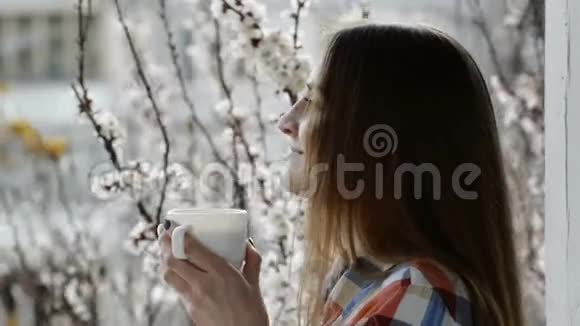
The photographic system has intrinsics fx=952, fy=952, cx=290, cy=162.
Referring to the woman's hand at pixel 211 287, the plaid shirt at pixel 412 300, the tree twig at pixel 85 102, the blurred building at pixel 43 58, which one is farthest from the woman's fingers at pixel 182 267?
the blurred building at pixel 43 58

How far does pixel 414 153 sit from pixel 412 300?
5.2 inches

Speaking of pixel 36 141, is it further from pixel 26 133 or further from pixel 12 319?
pixel 12 319

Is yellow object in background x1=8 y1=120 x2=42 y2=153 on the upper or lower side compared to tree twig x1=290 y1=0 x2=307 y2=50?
lower

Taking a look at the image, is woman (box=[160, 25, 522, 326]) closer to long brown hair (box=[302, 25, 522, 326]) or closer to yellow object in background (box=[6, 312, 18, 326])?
long brown hair (box=[302, 25, 522, 326])

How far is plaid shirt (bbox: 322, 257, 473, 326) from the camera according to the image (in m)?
0.77

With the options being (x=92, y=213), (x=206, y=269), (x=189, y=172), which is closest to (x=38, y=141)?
(x=92, y=213)

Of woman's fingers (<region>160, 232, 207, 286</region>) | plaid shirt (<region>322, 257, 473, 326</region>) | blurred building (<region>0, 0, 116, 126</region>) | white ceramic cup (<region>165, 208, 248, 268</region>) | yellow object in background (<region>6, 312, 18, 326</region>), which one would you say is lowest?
yellow object in background (<region>6, 312, 18, 326</region>)

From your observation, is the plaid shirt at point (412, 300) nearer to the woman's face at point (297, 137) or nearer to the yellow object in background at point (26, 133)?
the woman's face at point (297, 137)

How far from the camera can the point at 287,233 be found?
1204 millimetres


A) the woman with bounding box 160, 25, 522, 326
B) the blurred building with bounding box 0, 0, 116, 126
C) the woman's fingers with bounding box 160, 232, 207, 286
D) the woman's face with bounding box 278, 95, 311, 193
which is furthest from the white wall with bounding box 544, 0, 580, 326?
the blurred building with bounding box 0, 0, 116, 126

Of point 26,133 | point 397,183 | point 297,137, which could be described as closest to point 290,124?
point 297,137

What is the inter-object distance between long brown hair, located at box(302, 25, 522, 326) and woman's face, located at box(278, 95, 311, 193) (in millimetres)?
14

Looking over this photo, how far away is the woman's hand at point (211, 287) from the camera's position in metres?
0.82

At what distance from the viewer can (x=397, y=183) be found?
0.84 m
